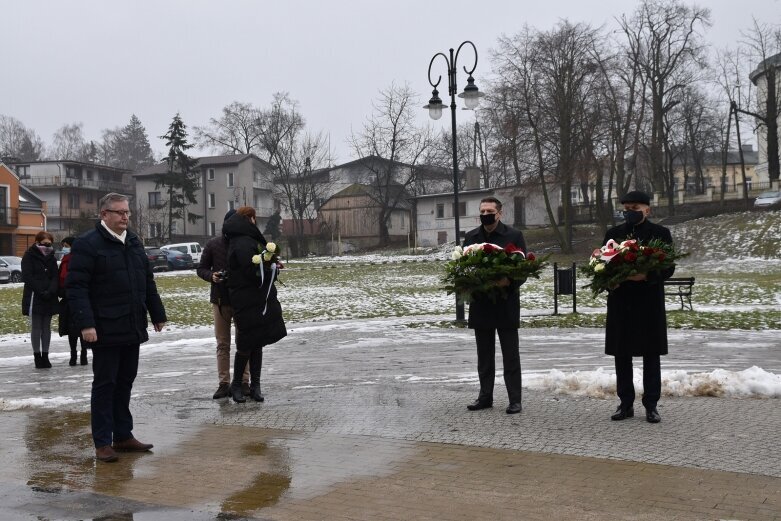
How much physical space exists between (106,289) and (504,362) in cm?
359

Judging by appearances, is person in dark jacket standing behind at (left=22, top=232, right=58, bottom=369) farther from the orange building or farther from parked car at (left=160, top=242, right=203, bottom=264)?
the orange building

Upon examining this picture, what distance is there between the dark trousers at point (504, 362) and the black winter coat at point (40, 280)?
766 centimetres

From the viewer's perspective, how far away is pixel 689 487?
5.59 m

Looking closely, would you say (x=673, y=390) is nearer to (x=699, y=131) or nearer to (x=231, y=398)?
(x=231, y=398)

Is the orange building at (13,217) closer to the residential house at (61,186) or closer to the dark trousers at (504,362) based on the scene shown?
the residential house at (61,186)

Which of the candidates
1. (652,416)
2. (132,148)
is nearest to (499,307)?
(652,416)

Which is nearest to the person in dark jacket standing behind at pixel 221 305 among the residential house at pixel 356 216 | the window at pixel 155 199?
the residential house at pixel 356 216

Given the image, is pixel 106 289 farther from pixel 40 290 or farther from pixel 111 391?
pixel 40 290

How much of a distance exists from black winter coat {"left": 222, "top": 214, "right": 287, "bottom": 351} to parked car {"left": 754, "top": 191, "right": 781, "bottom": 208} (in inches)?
2177

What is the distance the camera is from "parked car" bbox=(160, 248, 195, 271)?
54.5 meters

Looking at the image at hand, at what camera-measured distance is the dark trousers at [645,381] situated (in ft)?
25.3

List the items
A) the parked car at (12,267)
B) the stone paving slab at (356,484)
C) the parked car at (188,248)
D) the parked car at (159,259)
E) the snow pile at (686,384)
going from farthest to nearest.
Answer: the parked car at (188,248) < the parked car at (159,259) < the parked car at (12,267) < the snow pile at (686,384) < the stone paving slab at (356,484)

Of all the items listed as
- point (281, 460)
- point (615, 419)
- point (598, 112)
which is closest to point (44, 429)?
point (281, 460)

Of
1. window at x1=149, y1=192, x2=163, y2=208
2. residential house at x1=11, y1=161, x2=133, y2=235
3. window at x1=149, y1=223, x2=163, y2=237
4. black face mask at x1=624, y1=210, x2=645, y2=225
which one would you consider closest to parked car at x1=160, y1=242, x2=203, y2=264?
window at x1=149, y1=223, x2=163, y2=237
